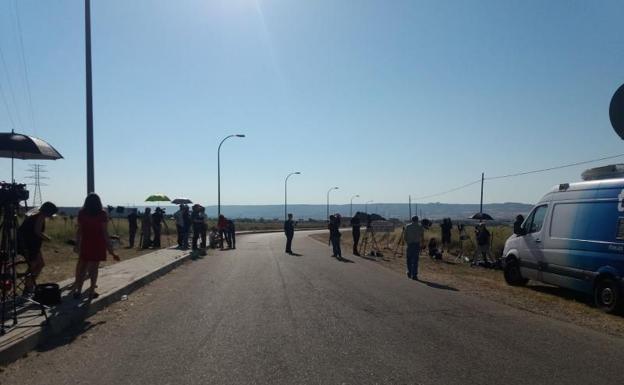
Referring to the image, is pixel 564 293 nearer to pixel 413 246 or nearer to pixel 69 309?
pixel 413 246

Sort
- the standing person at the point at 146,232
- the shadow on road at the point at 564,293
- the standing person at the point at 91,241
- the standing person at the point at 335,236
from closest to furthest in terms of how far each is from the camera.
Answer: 1. the standing person at the point at 91,241
2. the shadow on road at the point at 564,293
3. the standing person at the point at 335,236
4. the standing person at the point at 146,232

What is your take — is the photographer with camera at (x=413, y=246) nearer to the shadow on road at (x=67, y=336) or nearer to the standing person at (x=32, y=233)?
the shadow on road at (x=67, y=336)

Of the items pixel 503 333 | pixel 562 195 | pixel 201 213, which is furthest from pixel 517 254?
pixel 201 213

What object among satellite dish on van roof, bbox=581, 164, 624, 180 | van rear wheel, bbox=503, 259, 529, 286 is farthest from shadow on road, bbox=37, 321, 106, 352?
van rear wheel, bbox=503, 259, 529, 286

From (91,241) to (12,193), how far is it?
7.34 ft

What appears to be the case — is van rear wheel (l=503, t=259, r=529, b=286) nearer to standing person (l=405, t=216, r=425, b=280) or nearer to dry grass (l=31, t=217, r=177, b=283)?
standing person (l=405, t=216, r=425, b=280)

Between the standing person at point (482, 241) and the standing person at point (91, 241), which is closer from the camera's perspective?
the standing person at point (91, 241)

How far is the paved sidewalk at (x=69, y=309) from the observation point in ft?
22.1

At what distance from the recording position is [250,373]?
5957 mm

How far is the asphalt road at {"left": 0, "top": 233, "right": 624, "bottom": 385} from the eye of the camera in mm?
5934

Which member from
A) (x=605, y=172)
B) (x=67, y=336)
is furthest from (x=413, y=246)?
(x=67, y=336)

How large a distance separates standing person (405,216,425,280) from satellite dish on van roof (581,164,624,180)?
4.86 metres

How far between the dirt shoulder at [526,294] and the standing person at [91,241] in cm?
769

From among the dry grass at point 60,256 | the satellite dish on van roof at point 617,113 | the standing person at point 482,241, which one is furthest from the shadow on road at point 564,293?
the dry grass at point 60,256
